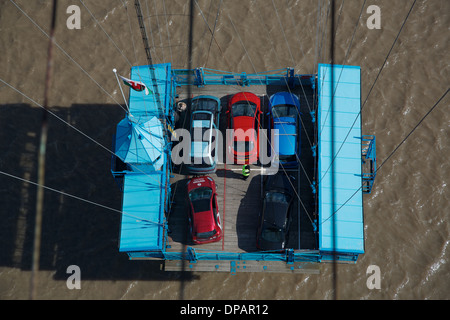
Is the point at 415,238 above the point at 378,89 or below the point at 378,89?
below

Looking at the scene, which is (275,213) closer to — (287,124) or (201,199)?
(201,199)

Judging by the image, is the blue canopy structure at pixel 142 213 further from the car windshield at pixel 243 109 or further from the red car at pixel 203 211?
the car windshield at pixel 243 109

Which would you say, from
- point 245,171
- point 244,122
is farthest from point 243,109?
point 245,171

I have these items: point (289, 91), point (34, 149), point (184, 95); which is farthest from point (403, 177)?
point (34, 149)

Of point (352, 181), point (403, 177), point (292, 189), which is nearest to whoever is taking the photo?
point (352, 181)
